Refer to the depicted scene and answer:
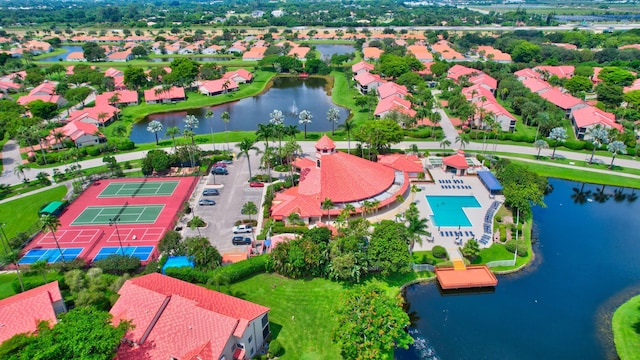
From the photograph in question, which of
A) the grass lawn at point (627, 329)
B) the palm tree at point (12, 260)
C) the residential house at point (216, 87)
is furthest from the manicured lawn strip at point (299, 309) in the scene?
the residential house at point (216, 87)

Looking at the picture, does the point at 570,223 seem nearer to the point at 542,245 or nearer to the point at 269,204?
the point at 542,245

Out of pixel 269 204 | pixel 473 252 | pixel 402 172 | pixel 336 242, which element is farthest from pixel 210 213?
pixel 473 252

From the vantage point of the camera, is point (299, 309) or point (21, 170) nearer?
point (299, 309)

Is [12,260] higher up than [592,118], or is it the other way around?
[592,118]

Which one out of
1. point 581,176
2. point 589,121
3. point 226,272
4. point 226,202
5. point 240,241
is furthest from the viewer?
point 589,121

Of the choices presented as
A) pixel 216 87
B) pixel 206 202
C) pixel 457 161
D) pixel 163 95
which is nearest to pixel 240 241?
pixel 206 202

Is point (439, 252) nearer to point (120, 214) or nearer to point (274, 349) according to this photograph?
point (274, 349)
